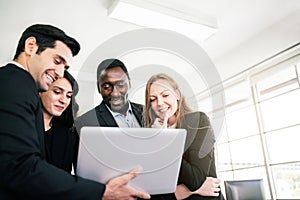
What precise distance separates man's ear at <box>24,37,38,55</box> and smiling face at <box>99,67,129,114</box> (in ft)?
1.07

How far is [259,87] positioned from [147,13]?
180 centimetres

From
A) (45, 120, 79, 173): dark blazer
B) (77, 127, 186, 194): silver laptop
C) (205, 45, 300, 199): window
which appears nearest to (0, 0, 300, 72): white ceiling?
(205, 45, 300, 199): window

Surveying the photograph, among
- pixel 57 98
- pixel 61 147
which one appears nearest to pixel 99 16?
pixel 57 98

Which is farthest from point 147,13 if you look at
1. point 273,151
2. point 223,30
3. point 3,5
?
point 273,151

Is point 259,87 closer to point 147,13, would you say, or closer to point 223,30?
point 223,30

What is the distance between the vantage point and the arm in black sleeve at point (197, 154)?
3.01 feet

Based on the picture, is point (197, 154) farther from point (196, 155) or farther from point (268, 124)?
point (268, 124)

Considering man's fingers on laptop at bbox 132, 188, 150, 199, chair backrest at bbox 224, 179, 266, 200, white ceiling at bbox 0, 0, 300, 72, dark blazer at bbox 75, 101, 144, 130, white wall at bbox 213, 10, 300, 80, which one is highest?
white ceiling at bbox 0, 0, 300, 72

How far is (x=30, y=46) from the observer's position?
2.87 ft

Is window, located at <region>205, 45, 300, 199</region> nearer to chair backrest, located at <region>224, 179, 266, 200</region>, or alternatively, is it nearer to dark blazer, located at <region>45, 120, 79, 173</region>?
chair backrest, located at <region>224, 179, 266, 200</region>

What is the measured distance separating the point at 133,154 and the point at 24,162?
0.28 metres

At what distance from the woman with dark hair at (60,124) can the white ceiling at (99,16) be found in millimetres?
1256

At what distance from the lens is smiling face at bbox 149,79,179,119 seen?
111 centimetres

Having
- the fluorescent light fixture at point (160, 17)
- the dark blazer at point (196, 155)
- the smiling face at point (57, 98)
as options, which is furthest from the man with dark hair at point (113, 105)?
the fluorescent light fixture at point (160, 17)
